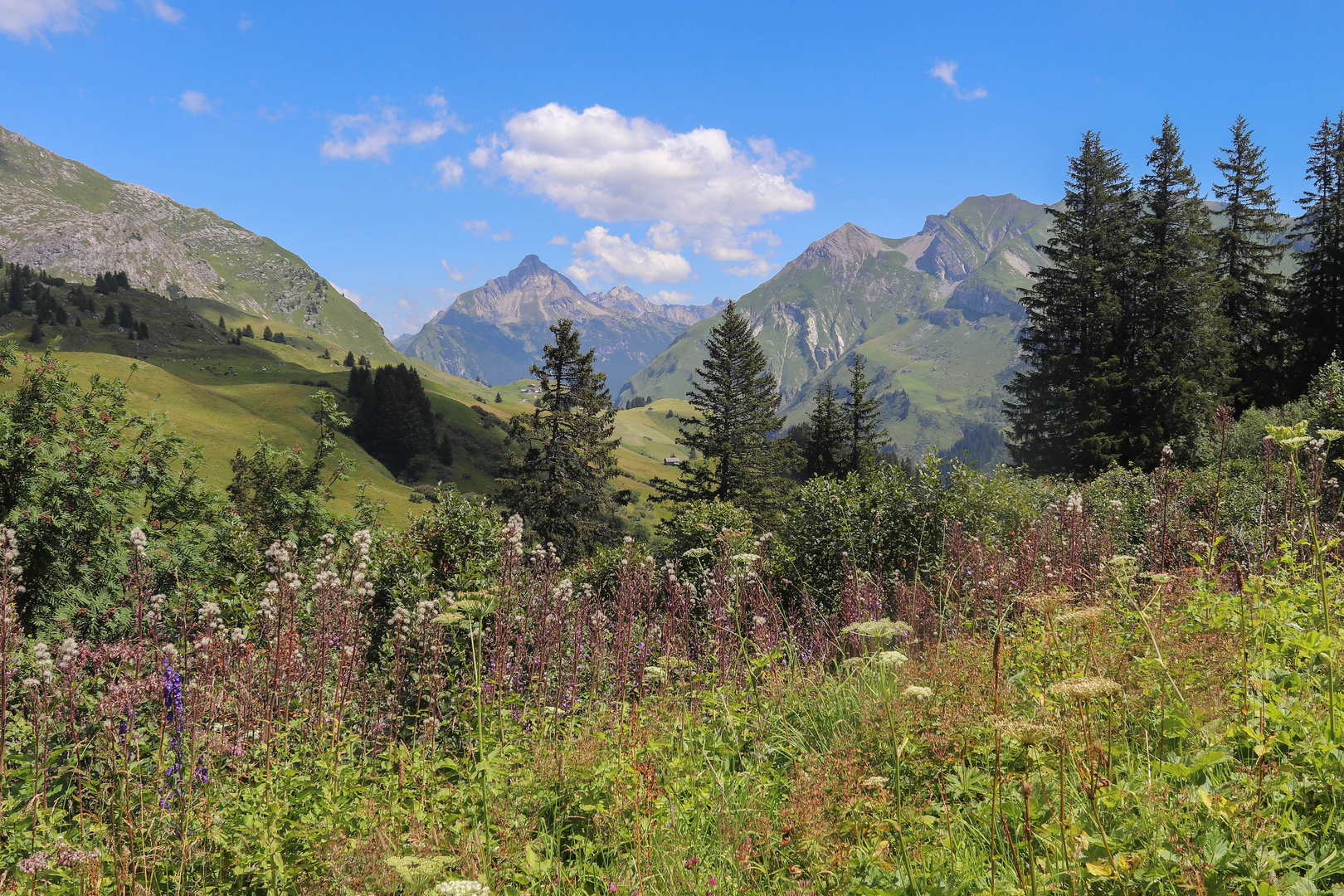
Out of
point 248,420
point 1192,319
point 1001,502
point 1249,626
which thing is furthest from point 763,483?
point 248,420

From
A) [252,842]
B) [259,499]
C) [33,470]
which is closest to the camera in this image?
[252,842]

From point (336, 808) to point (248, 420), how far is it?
489ft

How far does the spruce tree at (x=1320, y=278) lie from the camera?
36688 millimetres

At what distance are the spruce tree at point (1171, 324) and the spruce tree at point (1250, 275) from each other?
6.46 metres

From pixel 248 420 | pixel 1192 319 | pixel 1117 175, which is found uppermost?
pixel 1117 175

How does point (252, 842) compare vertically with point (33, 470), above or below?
below

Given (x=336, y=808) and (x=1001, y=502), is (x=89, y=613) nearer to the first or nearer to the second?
(x=336, y=808)

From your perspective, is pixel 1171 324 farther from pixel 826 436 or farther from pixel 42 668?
pixel 42 668

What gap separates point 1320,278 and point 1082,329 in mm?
17851

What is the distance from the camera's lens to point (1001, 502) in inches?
459

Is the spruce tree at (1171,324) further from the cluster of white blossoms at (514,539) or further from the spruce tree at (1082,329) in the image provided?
the cluster of white blossoms at (514,539)

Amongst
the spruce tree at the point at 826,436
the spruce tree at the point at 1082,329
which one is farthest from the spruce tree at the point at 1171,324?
the spruce tree at the point at 826,436

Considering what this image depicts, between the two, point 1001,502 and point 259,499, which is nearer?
point 1001,502

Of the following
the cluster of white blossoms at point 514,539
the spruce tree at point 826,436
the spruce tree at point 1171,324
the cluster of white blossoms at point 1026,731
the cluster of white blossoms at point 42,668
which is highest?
the spruce tree at point 1171,324
